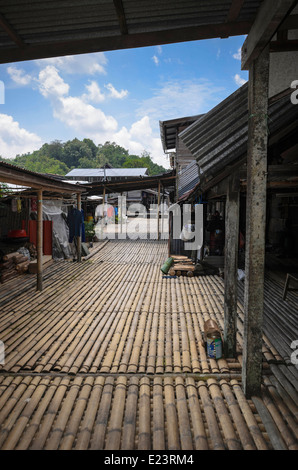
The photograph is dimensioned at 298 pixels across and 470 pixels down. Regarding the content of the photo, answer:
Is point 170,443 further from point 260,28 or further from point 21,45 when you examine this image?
point 21,45

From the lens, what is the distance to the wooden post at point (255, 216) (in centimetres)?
313

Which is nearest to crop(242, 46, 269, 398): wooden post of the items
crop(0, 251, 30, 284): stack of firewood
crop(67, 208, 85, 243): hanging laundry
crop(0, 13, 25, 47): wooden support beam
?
crop(0, 13, 25, 47): wooden support beam

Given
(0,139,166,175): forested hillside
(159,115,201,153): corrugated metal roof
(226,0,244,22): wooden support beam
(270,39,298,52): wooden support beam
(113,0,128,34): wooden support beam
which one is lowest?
(270,39,298,52): wooden support beam

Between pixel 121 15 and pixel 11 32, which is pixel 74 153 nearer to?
pixel 11 32

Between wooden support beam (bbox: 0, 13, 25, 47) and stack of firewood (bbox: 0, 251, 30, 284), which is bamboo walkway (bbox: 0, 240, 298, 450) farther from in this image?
wooden support beam (bbox: 0, 13, 25, 47)

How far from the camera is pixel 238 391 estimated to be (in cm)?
357

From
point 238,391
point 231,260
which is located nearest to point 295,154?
point 231,260

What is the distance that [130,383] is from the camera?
373 cm

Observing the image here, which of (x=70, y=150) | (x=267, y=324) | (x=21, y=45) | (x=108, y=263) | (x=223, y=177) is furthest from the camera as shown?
(x=70, y=150)

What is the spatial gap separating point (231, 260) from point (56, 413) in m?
3.15

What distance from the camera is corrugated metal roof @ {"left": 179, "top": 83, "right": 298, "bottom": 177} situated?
3.73 meters

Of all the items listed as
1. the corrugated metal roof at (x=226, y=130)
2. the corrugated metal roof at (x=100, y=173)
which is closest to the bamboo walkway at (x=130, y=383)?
the corrugated metal roof at (x=226, y=130)

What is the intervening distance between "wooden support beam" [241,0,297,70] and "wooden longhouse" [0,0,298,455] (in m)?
0.01
